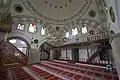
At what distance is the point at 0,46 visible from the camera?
666 centimetres

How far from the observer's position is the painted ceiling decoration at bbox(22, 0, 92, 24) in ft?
38.9

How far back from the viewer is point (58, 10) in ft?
46.4

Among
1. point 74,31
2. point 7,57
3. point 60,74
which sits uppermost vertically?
point 74,31

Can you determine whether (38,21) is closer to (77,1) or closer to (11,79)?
(77,1)

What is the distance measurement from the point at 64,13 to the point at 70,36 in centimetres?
448


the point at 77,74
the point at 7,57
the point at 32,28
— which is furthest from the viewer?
the point at 32,28

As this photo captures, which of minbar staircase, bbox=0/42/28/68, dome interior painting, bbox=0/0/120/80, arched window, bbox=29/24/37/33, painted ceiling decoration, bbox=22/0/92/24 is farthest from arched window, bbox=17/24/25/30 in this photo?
minbar staircase, bbox=0/42/28/68

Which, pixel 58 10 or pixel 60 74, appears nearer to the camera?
pixel 60 74

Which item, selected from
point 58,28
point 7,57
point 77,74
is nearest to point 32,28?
point 58,28

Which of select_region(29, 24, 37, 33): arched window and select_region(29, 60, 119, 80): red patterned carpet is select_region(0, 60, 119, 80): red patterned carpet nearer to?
select_region(29, 60, 119, 80): red patterned carpet

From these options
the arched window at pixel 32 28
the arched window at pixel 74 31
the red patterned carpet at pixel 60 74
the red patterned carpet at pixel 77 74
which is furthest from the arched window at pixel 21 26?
the red patterned carpet at pixel 77 74

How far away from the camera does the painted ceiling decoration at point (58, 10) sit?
11.9 m

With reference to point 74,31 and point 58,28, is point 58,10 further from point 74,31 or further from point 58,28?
point 74,31

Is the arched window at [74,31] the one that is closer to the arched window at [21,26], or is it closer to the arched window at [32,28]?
the arched window at [32,28]
